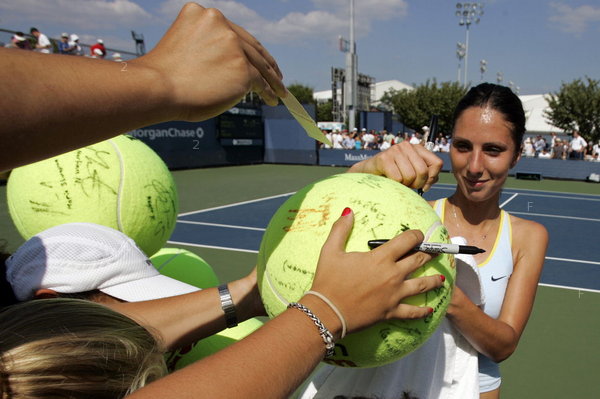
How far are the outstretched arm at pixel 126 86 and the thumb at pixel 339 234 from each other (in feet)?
1.26

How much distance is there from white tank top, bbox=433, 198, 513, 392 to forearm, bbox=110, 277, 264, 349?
3.59 ft

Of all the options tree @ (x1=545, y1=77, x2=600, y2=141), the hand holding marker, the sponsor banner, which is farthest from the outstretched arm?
tree @ (x1=545, y1=77, x2=600, y2=141)

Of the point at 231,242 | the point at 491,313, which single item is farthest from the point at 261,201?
the point at 491,313

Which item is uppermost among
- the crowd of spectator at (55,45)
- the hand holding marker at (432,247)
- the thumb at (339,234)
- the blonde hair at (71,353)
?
the crowd of spectator at (55,45)

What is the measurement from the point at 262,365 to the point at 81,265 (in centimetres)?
91

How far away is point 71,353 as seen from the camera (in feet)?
3.22

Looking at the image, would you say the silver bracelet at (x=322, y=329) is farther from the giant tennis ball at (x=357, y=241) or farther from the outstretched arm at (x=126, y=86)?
the outstretched arm at (x=126, y=86)

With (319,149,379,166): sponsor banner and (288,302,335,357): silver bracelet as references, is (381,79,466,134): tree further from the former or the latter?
(288,302,335,357): silver bracelet

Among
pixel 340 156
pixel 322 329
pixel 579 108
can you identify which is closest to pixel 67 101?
pixel 322 329

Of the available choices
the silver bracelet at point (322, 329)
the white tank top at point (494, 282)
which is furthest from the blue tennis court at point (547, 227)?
the silver bracelet at point (322, 329)

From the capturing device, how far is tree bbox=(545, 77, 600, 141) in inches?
1471

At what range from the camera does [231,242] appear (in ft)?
29.6

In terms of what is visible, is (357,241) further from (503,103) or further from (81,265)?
(503,103)

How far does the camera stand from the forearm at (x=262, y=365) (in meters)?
0.88
